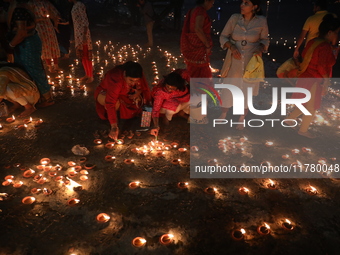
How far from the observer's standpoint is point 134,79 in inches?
135

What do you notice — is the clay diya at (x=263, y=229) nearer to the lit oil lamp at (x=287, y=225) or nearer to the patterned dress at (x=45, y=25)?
the lit oil lamp at (x=287, y=225)

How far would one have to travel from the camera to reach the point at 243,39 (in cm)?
383

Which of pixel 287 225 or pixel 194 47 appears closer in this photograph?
pixel 287 225

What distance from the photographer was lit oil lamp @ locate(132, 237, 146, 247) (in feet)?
7.68

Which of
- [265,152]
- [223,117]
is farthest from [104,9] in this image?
[265,152]

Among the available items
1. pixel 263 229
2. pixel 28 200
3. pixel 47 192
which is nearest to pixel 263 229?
pixel 263 229

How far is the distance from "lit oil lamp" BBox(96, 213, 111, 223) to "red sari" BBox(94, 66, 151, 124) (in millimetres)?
1510

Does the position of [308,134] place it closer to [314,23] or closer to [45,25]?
[314,23]

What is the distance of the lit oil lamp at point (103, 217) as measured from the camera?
259 cm

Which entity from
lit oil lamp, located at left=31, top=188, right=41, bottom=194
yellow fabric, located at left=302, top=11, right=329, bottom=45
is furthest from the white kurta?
lit oil lamp, located at left=31, top=188, right=41, bottom=194

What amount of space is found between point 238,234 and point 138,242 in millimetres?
968

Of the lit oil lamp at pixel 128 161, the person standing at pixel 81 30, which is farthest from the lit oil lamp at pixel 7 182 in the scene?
the person standing at pixel 81 30

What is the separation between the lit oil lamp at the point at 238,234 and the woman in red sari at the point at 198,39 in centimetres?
294

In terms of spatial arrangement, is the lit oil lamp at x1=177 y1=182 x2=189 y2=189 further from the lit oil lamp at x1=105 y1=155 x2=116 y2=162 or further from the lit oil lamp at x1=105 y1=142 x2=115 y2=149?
the lit oil lamp at x1=105 y1=142 x2=115 y2=149
